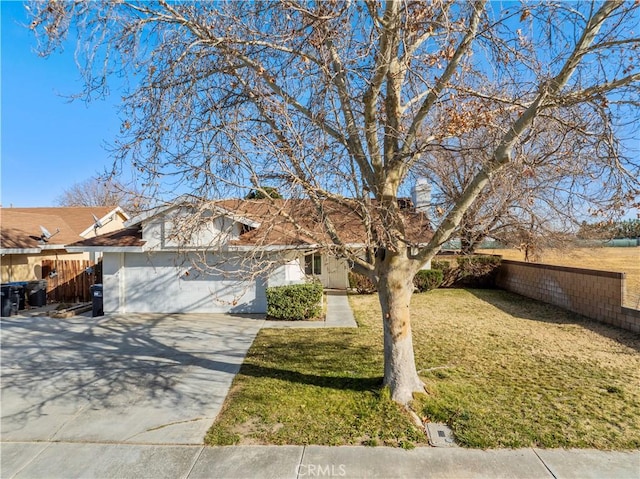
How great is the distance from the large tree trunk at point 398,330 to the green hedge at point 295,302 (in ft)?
19.2

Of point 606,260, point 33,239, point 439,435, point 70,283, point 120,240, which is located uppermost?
point 33,239

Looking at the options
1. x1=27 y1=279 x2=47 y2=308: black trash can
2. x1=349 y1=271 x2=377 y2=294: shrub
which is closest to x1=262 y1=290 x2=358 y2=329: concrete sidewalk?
x1=349 y1=271 x2=377 y2=294: shrub

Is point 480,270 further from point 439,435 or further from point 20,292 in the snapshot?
point 20,292

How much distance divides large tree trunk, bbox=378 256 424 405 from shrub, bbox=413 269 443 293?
440 inches

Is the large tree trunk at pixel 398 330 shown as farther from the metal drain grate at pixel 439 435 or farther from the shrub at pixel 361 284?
the shrub at pixel 361 284

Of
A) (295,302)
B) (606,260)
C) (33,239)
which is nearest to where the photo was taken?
(295,302)

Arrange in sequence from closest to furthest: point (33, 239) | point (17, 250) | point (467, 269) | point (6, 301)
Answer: point (6, 301) < point (17, 250) < point (33, 239) < point (467, 269)

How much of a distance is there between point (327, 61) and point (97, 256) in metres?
15.4

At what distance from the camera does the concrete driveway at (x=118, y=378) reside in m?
4.52

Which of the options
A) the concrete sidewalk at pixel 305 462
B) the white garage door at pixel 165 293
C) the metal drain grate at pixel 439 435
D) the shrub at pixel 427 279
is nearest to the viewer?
the concrete sidewalk at pixel 305 462

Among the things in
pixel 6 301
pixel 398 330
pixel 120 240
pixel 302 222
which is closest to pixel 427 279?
pixel 398 330

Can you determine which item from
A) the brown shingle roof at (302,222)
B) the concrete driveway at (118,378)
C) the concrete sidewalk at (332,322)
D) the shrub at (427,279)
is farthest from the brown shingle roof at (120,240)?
the shrub at (427,279)

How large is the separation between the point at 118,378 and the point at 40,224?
1452cm

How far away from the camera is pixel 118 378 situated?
6211mm
